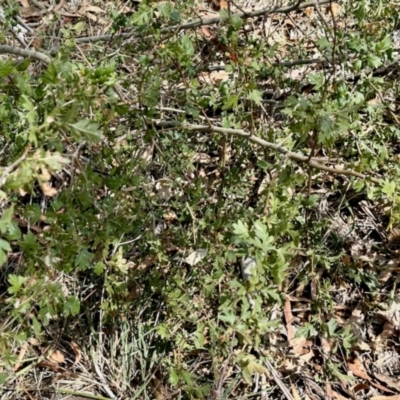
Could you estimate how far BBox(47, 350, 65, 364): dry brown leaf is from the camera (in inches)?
112

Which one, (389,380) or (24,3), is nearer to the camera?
(389,380)

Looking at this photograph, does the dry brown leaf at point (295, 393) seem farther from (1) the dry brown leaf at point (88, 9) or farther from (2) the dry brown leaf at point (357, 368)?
(1) the dry brown leaf at point (88, 9)

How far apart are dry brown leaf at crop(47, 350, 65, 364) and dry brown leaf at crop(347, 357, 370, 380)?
1.25 m

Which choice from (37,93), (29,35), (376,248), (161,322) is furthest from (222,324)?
(29,35)

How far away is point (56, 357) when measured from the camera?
9.40ft

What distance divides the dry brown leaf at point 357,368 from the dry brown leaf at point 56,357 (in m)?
1.25

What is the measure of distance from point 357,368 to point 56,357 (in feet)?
4.30

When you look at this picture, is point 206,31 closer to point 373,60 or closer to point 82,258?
point 373,60

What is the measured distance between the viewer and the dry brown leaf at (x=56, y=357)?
286 centimetres

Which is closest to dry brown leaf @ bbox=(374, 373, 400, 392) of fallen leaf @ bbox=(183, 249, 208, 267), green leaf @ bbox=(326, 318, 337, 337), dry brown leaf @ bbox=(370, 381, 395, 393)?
dry brown leaf @ bbox=(370, 381, 395, 393)

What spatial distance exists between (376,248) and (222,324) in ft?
2.84

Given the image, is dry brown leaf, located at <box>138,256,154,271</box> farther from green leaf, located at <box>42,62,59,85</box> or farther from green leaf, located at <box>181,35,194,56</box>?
green leaf, located at <box>42,62,59,85</box>

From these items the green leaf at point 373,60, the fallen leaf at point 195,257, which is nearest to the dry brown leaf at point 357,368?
the fallen leaf at point 195,257

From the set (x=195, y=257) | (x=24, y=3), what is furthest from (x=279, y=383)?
(x=24, y=3)
